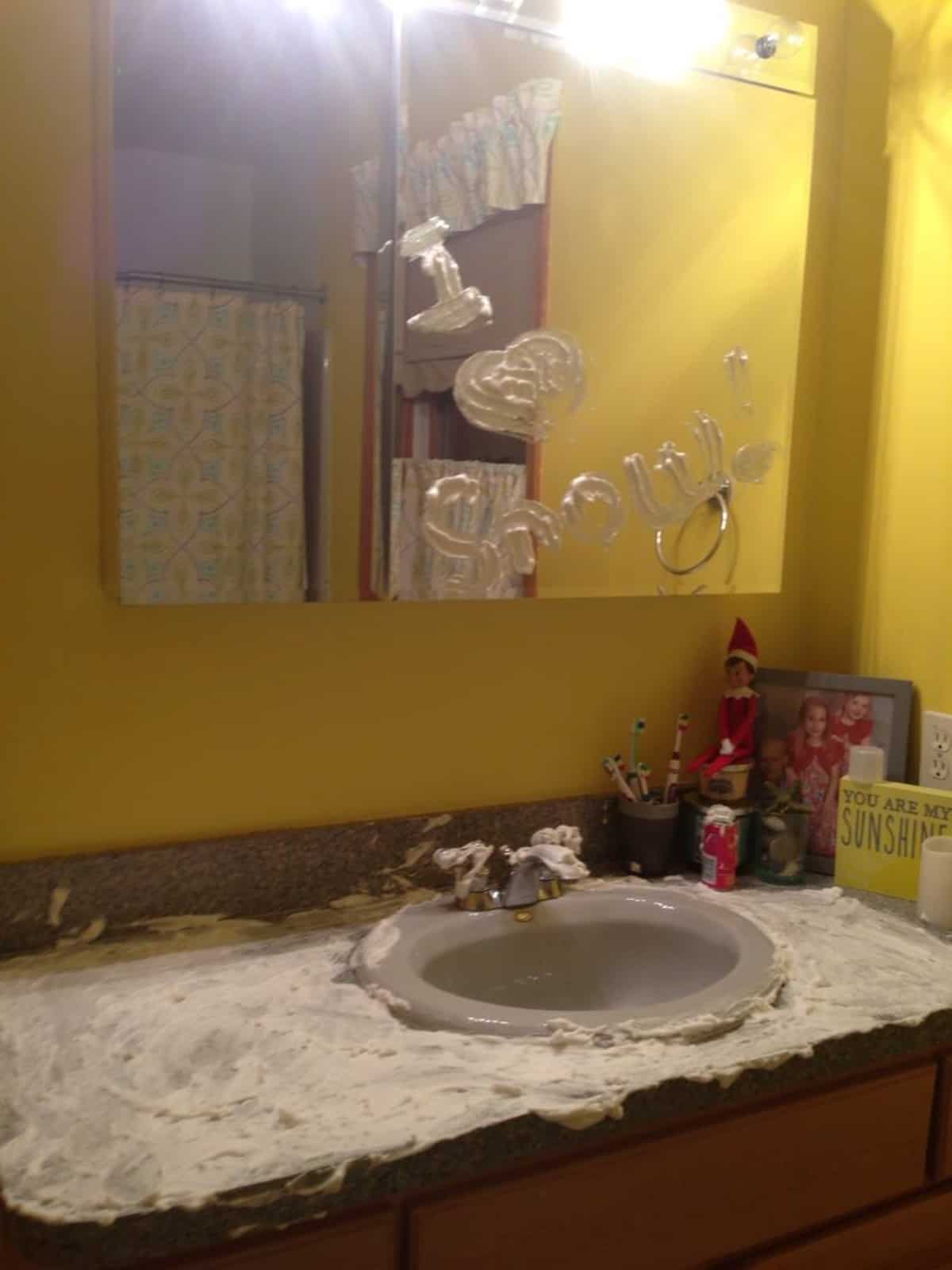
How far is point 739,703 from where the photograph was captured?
137 centimetres

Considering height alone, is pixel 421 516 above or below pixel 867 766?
above

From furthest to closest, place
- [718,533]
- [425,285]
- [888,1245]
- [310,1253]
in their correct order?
1. [718,533]
2. [425,285]
3. [888,1245]
4. [310,1253]

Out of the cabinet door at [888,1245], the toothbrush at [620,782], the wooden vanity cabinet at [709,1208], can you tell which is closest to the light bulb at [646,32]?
the toothbrush at [620,782]

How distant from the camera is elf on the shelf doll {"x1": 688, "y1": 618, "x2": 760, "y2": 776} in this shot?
135cm

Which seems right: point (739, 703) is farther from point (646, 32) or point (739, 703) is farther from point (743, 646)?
point (646, 32)

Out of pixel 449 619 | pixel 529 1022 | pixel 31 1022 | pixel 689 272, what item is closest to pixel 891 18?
pixel 689 272

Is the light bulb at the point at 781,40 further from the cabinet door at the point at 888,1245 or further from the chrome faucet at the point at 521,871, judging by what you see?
the cabinet door at the point at 888,1245

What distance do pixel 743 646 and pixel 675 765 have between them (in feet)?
0.60

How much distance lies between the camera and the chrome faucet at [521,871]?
116cm

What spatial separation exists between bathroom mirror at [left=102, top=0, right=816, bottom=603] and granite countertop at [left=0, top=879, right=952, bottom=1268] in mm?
354

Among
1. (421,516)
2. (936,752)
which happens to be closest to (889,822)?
(936,752)

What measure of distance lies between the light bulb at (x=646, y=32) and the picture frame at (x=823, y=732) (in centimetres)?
74

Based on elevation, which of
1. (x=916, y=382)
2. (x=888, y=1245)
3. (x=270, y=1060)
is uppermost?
(x=916, y=382)

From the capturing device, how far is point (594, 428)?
1237 mm
